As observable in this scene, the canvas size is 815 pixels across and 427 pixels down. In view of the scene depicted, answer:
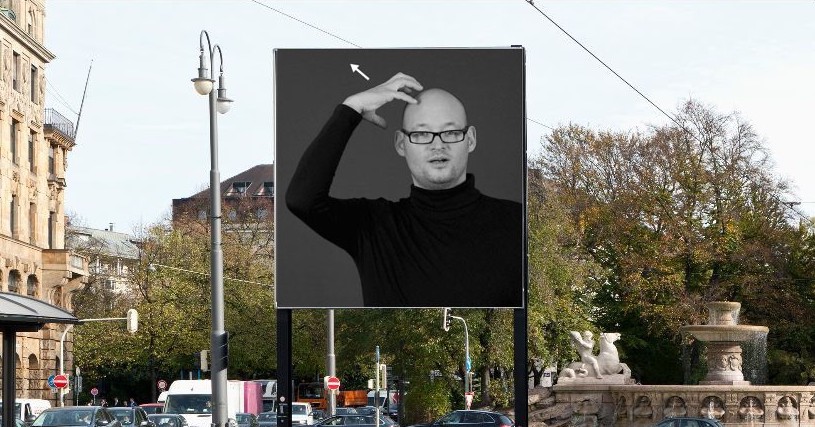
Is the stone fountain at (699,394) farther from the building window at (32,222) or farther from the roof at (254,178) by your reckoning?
the roof at (254,178)

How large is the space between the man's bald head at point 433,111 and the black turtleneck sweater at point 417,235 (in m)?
0.69

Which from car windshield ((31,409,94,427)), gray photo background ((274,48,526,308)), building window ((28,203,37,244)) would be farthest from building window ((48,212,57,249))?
gray photo background ((274,48,526,308))

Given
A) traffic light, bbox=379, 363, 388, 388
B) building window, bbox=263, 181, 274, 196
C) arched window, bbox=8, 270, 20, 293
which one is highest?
building window, bbox=263, 181, 274, 196

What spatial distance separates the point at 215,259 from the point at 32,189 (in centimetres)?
4192

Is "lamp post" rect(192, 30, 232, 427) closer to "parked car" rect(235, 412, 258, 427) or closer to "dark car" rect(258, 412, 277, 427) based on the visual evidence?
"parked car" rect(235, 412, 258, 427)

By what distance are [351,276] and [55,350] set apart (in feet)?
172

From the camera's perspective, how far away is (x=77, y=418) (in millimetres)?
34781

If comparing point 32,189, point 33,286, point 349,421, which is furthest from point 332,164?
point 33,286

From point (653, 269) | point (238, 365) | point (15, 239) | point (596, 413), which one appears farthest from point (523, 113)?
point (238, 365)

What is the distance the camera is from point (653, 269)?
6028cm

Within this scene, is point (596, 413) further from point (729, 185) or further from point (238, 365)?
point (238, 365)

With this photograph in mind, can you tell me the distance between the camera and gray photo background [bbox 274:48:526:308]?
66.2 ft

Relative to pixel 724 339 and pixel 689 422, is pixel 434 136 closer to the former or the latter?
pixel 689 422

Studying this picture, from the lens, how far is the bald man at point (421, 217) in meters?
20.1
